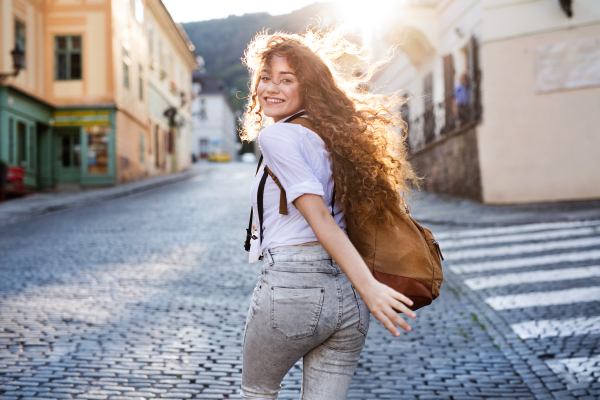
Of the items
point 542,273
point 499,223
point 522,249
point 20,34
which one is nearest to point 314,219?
point 542,273

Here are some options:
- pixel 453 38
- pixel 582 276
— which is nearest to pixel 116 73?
pixel 453 38

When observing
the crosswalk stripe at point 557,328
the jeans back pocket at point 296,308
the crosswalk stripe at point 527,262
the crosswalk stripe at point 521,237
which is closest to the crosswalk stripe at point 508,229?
the crosswalk stripe at point 521,237

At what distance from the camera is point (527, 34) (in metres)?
14.8

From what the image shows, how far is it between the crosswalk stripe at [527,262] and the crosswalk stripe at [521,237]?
54.6 inches

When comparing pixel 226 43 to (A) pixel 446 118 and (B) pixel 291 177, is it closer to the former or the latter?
(A) pixel 446 118

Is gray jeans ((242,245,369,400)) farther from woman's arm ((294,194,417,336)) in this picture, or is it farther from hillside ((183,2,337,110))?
hillside ((183,2,337,110))

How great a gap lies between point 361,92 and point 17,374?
3.06 meters

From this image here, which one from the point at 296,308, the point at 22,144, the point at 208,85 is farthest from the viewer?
the point at 208,85

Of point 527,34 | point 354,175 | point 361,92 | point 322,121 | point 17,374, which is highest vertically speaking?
point 527,34

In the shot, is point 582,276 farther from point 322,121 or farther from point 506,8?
point 506,8

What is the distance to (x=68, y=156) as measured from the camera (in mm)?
24844

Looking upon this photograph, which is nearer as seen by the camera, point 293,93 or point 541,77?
point 293,93

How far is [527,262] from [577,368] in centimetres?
389

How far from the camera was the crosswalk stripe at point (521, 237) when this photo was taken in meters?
9.59
